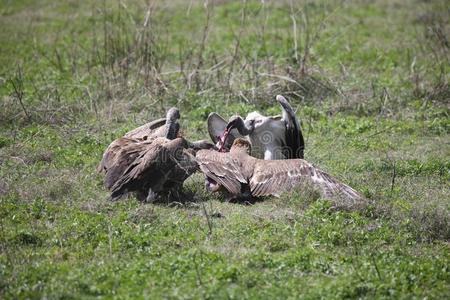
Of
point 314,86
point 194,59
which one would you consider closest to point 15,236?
point 314,86

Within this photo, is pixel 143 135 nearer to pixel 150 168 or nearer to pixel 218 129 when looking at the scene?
pixel 218 129

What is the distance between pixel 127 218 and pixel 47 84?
5.41m

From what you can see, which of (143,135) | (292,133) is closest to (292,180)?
(292,133)

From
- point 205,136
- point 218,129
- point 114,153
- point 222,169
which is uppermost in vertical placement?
point 114,153

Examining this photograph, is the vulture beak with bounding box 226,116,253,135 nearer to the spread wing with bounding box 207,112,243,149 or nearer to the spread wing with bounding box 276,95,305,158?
the spread wing with bounding box 207,112,243,149

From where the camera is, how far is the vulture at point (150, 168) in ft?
27.3

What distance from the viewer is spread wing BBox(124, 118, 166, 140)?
9602 millimetres

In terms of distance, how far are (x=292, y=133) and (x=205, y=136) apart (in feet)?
5.28

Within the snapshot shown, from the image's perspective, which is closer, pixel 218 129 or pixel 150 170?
pixel 150 170

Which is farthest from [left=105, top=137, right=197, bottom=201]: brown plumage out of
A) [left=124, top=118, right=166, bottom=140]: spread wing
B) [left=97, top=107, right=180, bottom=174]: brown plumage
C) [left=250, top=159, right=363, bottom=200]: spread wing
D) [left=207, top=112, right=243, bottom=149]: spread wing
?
[left=207, top=112, right=243, bottom=149]: spread wing

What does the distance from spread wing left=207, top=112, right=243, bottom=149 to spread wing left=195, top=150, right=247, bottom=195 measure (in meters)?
1.11

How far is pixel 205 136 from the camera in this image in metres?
11.0

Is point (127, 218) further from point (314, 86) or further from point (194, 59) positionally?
point (194, 59)

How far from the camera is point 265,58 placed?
13359 mm
